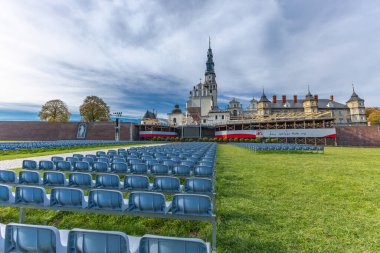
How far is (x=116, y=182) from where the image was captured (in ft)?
17.2

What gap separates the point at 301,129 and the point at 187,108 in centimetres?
5795

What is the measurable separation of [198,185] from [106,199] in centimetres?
215

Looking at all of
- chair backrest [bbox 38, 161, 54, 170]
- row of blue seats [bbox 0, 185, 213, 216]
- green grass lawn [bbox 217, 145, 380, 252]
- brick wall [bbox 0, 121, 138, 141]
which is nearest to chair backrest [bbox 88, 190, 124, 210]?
row of blue seats [bbox 0, 185, 213, 216]

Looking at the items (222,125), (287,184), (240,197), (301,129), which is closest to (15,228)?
(240,197)

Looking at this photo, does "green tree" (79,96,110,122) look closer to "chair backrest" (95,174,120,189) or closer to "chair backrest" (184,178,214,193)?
"chair backrest" (95,174,120,189)

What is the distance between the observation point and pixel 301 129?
4916 centimetres

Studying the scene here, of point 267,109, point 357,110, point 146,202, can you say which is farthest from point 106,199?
point 357,110

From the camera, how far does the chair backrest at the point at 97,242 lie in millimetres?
1859

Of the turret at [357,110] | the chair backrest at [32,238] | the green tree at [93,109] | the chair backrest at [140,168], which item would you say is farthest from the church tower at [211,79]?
the chair backrest at [32,238]

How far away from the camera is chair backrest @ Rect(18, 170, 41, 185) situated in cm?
549

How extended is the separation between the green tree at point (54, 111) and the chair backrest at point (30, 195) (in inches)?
2862

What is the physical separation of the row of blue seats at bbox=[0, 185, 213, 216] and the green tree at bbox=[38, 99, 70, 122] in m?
72.7

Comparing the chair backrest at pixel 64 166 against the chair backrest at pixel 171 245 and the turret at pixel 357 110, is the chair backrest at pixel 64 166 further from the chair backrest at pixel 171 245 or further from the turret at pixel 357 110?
the turret at pixel 357 110

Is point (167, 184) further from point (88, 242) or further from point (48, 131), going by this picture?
point (48, 131)
